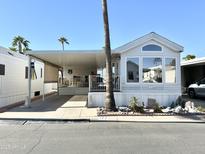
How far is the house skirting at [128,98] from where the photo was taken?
1530cm

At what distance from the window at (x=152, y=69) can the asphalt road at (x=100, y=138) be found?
18.0 ft

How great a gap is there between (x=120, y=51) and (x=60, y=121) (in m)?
6.14

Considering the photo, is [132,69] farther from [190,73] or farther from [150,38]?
[190,73]

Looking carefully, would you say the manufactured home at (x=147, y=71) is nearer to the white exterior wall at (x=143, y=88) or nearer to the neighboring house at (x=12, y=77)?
the white exterior wall at (x=143, y=88)

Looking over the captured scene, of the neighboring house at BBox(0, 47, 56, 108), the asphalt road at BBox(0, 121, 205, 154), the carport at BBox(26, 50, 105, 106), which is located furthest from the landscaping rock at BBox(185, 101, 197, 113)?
the neighboring house at BBox(0, 47, 56, 108)

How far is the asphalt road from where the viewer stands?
20.9ft

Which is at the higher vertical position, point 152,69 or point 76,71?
point 76,71

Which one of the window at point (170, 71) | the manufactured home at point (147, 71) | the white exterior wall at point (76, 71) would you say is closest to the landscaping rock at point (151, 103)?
the manufactured home at point (147, 71)

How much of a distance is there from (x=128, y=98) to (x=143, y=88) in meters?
1.09

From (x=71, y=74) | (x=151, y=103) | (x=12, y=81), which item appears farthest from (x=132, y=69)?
(x=71, y=74)

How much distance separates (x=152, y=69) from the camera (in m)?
15.4

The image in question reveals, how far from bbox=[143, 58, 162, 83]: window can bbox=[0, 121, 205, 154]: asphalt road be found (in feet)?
18.0

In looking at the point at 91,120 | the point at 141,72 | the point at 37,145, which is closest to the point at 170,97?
the point at 141,72

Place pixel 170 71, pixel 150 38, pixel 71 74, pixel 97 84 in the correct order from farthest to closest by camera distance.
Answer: pixel 71 74, pixel 97 84, pixel 170 71, pixel 150 38
